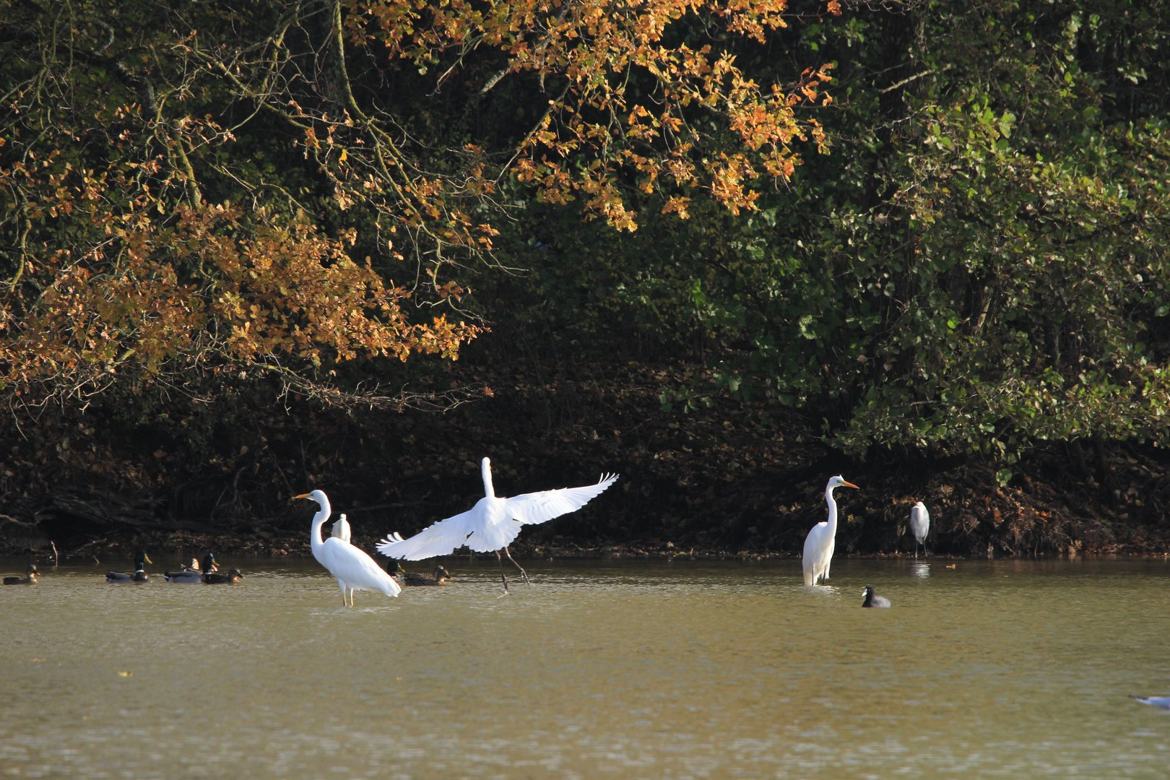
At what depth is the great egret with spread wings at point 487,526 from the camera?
44.8 feet

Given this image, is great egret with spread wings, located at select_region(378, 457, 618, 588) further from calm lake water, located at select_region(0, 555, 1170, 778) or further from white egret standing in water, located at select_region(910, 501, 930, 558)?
white egret standing in water, located at select_region(910, 501, 930, 558)

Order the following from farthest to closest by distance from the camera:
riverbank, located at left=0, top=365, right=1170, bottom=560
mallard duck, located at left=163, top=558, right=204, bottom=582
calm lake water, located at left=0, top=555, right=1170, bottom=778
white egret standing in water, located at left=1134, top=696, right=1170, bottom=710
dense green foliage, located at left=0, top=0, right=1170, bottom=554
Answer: riverbank, located at left=0, top=365, right=1170, bottom=560, dense green foliage, located at left=0, top=0, right=1170, bottom=554, mallard duck, located at left=163, top=558, right=204, bottom=582, white egret standing in water, located at left=1134, top=696, right=1170, bottom=710, calm lake water, located at left=0, top=555, right=1170, bottom=778

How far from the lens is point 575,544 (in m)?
18.4

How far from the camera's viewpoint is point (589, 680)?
873 centimetres

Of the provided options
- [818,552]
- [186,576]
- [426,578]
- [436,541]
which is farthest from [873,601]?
[186,576]

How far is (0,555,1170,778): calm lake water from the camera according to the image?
22.2 ft

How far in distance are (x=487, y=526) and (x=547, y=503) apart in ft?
1.77

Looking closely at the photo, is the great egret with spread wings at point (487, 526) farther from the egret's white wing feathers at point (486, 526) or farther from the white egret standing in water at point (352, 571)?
the white egret standing in water at point (352, 571)

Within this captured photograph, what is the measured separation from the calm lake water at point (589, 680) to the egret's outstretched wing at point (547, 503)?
590 millimetres

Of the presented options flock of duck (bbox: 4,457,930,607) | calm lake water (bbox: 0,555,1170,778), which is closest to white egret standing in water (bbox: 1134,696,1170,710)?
calm lake water (bbox: 0,555,1170,778)

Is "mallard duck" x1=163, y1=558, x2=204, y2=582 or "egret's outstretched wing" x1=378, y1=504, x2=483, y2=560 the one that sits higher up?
"egret's outstretched wing" x1=378, y1=504, x2=483, y2=560

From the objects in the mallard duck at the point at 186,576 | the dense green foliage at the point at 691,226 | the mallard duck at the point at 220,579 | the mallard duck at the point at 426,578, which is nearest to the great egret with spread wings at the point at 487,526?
the mallard duck at the point at 426,578

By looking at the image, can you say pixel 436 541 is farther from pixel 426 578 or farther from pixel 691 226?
pixel 691 226

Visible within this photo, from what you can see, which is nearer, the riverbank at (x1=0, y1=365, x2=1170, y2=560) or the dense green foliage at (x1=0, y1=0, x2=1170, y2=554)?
the dense green foliage at (x1=0, y1=0, x2=1170, y2=554)
